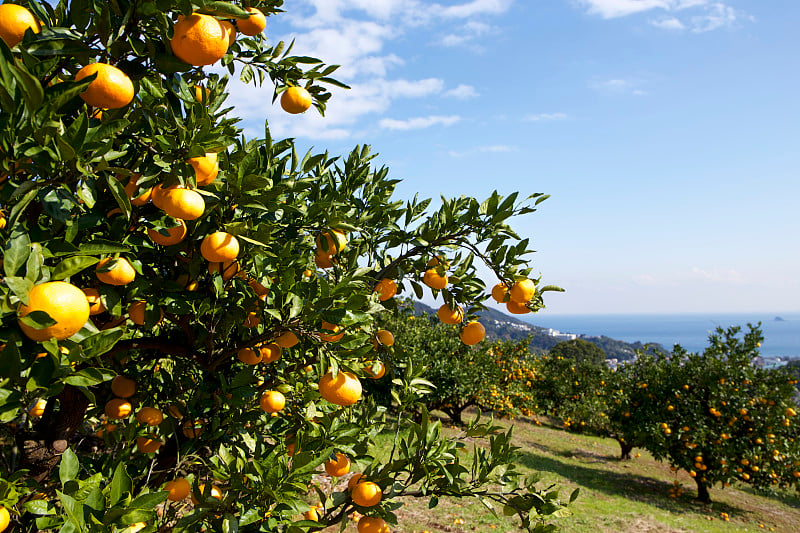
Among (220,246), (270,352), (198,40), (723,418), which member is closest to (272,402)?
(270,352)

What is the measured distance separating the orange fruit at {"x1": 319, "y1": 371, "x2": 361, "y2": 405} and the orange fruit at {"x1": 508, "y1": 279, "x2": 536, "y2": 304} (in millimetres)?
1009

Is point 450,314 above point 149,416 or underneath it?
above

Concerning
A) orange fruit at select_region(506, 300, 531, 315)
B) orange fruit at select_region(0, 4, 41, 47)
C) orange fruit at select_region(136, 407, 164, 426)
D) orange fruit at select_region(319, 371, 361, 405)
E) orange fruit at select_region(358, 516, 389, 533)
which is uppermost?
orange fruit at select_region(0, 4, 41, 47)

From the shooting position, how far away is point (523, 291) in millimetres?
2291

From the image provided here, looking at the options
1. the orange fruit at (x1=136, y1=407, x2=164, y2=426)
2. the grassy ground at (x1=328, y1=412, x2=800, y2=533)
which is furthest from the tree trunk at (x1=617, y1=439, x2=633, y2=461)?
the orange fruit at (x1=136, y1=407, x2=164, y2=426)

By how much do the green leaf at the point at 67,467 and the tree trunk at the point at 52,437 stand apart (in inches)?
33.4

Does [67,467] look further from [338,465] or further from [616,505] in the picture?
[616,505]

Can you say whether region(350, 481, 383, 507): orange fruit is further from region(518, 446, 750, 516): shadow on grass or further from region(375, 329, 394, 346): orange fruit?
region(518, 446, 750, 516): shadow on grass

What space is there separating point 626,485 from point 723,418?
3.00 m

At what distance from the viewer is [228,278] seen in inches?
74.1

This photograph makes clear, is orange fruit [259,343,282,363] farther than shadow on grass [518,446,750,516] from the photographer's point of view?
No

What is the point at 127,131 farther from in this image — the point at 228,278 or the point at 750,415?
the point at 750,415

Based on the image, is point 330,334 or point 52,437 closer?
point 330,334

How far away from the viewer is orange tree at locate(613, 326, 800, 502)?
928 centimetres
